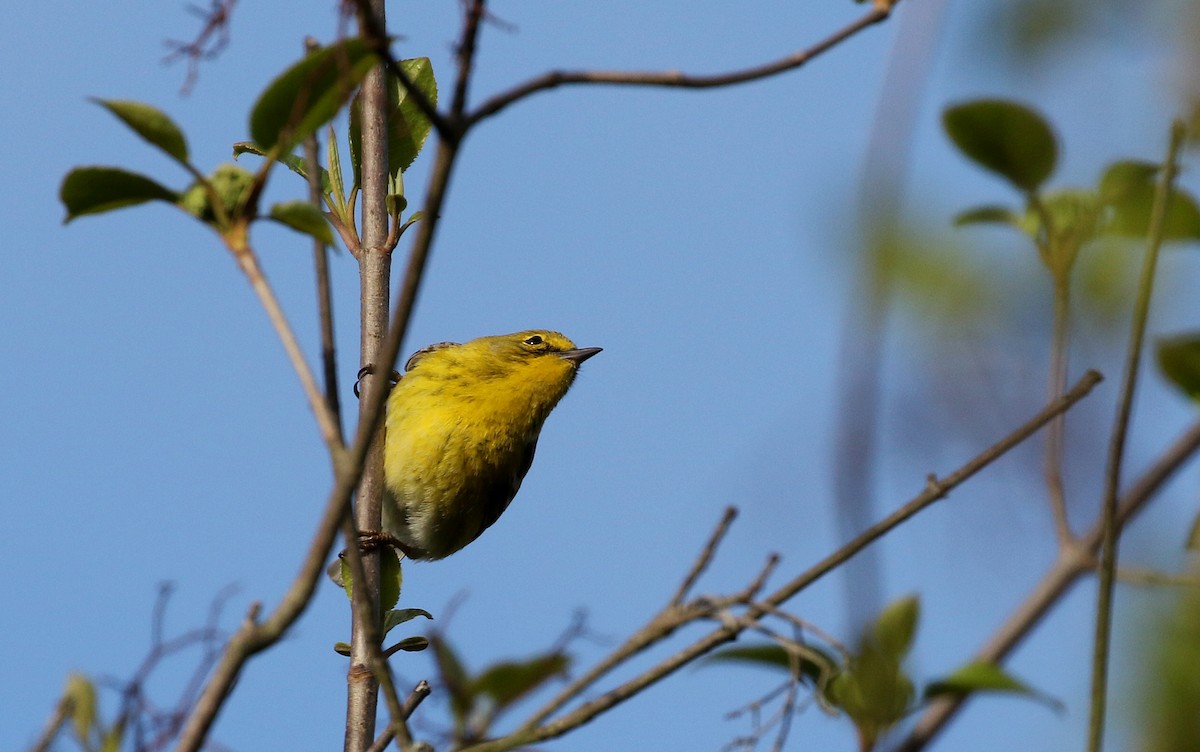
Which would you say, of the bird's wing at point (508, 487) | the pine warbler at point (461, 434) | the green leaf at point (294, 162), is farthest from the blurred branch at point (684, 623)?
the bird's wing at point (508, 487)

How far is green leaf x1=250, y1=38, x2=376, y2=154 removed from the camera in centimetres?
188

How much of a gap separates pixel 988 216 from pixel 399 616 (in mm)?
2002

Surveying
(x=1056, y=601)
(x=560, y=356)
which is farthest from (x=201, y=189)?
(x=560, y=356)

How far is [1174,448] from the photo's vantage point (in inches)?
59.9

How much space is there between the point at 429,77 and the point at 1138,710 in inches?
115

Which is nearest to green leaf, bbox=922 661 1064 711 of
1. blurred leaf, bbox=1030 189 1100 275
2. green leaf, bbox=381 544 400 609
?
blurred leaf, bbox=1030 189 1100 275

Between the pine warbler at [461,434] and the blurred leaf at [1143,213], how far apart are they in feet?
15.0

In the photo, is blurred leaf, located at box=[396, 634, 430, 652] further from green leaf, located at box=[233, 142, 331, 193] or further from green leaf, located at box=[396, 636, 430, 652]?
green leaf, located at box=[233, 142, 331, 193]

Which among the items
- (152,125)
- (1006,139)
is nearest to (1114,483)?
(1006,139)

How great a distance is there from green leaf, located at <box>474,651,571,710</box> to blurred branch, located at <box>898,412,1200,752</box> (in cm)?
91

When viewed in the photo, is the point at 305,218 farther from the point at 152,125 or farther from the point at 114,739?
the point at 114,739

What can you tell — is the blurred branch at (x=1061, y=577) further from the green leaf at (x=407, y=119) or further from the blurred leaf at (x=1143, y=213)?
the green leaf at (x=407, y=119)

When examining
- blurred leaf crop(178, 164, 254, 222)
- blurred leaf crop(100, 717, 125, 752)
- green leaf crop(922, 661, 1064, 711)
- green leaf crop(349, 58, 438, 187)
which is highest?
green leaf crop(349, 58, 438, 187)

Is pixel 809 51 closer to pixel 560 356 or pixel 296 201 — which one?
pixel 296 201
